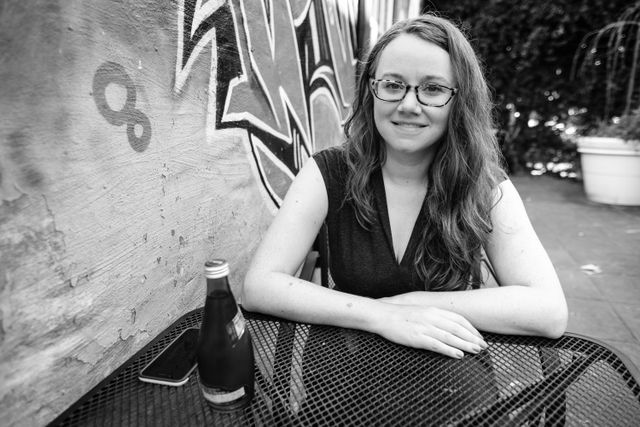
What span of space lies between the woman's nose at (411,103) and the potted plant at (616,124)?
558cm

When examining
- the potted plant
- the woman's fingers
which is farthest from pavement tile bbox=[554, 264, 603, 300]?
the potted plant

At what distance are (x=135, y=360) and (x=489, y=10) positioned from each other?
832 centimetres

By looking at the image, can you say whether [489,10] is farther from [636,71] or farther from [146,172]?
[146,172]

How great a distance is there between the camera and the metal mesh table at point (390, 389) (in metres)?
0.81

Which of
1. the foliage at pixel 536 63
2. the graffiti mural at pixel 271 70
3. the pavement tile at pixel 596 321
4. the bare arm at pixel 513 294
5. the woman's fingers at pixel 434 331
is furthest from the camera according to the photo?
the foliage at pixel 536 63

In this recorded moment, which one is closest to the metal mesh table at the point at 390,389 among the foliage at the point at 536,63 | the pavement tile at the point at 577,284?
the pavement tile at the point at 577,284

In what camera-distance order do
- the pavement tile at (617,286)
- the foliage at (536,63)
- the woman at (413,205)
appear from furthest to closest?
the foliage at (536,63), the pavement tile at (617,286), the woman at (413,205)

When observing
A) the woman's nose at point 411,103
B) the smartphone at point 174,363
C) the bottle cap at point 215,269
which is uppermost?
the woman's nose at point 411,103

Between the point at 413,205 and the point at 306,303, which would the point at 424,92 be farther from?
the point at 306,303

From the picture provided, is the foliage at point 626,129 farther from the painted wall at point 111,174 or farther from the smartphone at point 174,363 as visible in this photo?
the smartphone at point 174,363

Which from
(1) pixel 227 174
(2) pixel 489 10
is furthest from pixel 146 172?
(2) pixel 489 10

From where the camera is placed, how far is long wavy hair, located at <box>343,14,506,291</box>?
1.45 meters

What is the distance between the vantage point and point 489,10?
7312 millimetres

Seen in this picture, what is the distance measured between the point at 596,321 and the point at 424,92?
2404 mm
